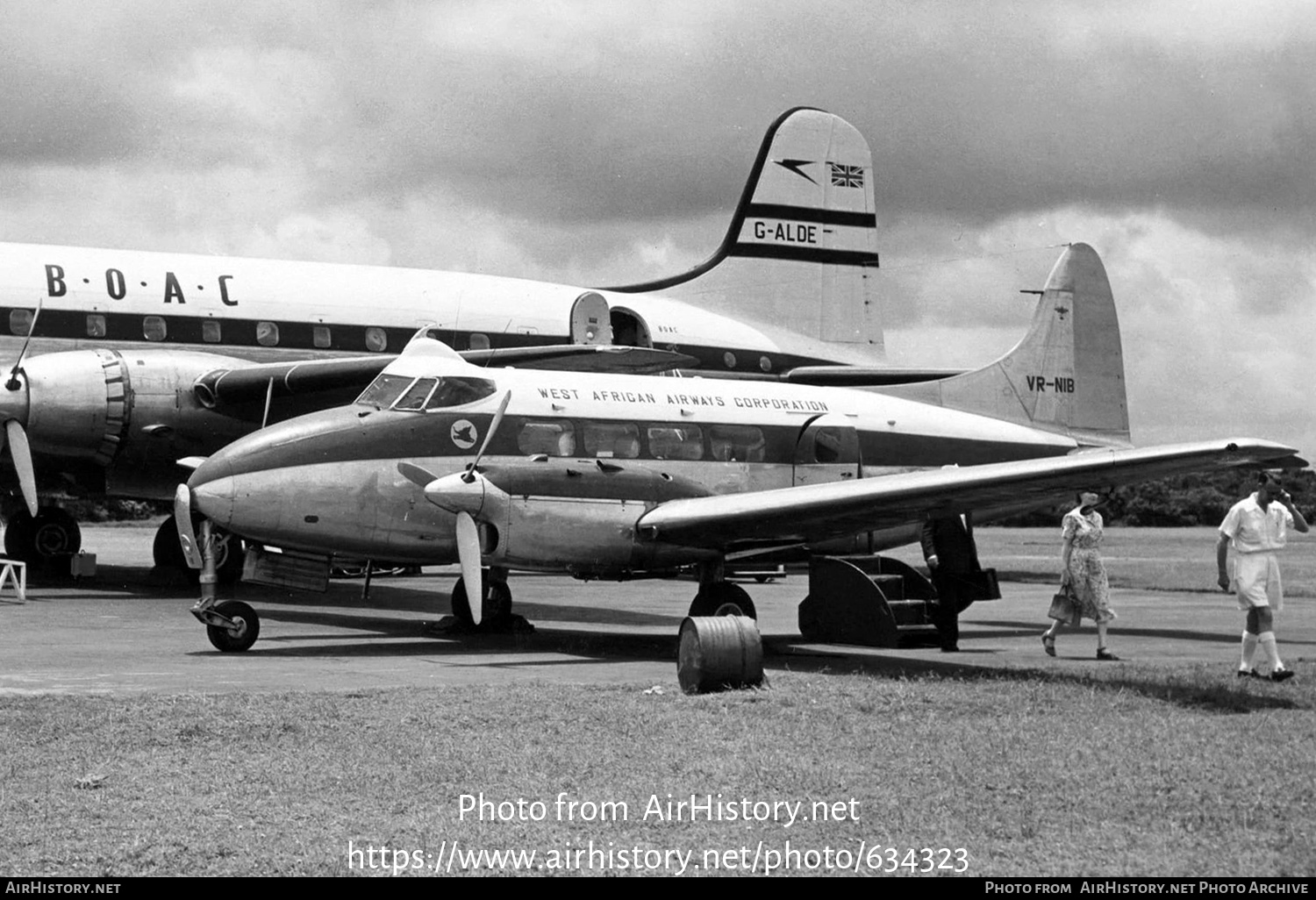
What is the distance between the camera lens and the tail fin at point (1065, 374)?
22.0 m

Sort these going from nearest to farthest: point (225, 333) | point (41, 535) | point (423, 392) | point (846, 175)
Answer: point (423, 392) < point (225, 333) < point (41, 535) < point (846, 175)

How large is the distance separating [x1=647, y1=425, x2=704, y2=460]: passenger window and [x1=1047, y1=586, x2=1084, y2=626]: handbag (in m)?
4.21

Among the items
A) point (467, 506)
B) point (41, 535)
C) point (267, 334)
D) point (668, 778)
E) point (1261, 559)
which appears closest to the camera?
point (668, 778)

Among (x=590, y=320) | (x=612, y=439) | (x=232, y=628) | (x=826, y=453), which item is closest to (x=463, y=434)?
(x=612, y=439)

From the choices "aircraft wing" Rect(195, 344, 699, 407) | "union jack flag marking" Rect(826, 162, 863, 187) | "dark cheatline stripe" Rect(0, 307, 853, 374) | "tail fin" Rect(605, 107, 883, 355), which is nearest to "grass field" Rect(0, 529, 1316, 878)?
"aircraft wing" Rect(195, 344, 699, 407)

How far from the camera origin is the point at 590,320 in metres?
28.0

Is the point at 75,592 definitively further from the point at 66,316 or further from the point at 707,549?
the point at 707,549

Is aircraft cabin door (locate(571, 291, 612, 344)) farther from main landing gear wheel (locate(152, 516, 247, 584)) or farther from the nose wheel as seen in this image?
the nose wheel

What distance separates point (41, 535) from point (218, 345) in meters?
4.92

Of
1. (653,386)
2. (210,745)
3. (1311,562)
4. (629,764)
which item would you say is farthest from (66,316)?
(1311,562)

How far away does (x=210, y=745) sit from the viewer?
9.96 meters

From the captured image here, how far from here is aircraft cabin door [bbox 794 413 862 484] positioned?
1830cm

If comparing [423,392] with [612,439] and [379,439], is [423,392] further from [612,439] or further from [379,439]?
[612,439]

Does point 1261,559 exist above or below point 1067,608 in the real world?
above
